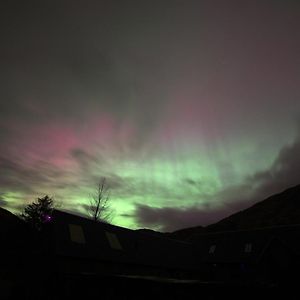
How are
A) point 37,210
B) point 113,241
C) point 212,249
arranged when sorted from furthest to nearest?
point 37,210 < point 212,249 < point 113,241

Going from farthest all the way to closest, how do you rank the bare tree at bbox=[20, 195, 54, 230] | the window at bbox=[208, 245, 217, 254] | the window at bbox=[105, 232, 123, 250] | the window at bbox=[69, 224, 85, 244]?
1. the bare tree at bbox=[20, 195, 54, 230]
2. the window at bbox=[208, 245, 217, 254]
3. the window at bbox=[105, 232, 123, 250]
4. the window at bbox=[69, 224, 85, 244]

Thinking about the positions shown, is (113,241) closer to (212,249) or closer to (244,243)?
(212,249)

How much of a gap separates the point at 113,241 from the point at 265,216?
13581 centimetres

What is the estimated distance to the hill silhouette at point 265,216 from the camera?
5404 inches

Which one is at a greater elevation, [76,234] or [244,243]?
[244,243]

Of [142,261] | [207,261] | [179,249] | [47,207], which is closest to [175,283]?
[142,261]

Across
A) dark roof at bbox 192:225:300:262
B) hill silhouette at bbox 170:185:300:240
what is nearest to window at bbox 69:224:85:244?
dark roof at bbox 192:225:300:262

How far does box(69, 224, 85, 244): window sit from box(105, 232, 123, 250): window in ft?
14.0

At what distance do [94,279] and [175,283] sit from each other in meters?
3.26

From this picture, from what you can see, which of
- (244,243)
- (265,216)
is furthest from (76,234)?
(265,216)

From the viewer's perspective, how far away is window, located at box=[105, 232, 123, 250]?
119 ft

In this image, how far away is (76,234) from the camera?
3306cm

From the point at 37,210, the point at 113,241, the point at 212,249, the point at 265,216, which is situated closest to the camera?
the point at 113,241

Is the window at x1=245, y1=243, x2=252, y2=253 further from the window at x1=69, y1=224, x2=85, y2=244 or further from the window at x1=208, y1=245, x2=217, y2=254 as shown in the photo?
the window at x1=69, y1=224, x2=85, y2=244
